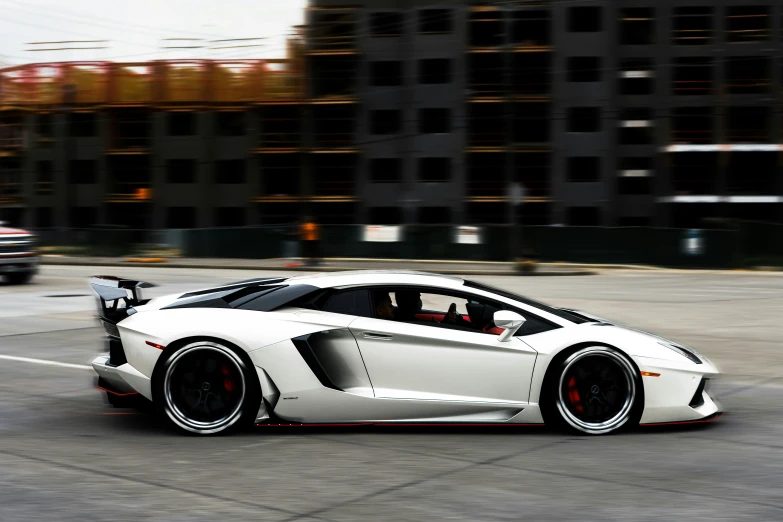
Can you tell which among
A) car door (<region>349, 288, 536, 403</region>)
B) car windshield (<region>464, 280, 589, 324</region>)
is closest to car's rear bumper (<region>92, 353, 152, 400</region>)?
car door (<region>349, 288, 536, 403</region>)

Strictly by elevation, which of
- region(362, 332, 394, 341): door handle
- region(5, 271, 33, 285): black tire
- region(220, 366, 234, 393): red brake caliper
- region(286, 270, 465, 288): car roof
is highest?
region(286, 270, 465, 288): car roof

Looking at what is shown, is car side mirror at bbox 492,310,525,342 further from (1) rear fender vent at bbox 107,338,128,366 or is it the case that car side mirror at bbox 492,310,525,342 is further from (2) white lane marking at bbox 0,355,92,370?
(2) white lane marking at bbox 0,355,92,370

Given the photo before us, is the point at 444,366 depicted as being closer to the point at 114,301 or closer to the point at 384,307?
the point at 384,307

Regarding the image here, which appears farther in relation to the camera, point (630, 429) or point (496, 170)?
point (496, 170)

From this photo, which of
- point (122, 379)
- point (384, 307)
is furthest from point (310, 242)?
point (384, 307)

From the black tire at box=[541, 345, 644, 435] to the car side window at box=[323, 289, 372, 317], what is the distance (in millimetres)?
1271

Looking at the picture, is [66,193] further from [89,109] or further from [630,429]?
[630,429]

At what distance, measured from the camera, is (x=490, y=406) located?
6824 millimetres

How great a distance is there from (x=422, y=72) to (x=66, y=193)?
81.5ft

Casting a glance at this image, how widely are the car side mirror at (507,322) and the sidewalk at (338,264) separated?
26.1 metres

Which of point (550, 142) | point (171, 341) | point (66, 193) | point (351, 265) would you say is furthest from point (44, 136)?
point (171, 341)

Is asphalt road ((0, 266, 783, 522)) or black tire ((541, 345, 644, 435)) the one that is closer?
asphalt road ((0, 266, 783, 522))

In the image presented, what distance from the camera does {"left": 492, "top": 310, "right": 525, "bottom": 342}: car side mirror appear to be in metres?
6.68

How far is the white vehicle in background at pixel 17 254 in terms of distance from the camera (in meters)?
22.3
